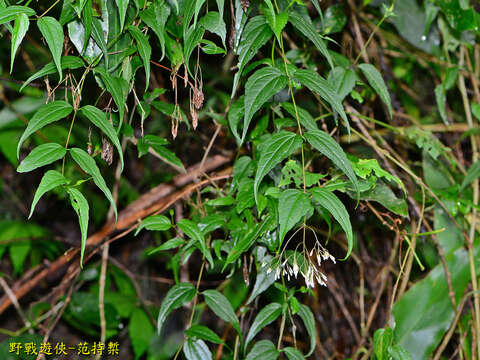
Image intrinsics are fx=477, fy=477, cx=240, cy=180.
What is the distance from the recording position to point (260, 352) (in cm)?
87

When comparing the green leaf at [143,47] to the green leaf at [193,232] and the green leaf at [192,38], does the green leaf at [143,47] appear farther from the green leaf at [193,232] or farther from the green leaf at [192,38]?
the green leaf at [193,232]

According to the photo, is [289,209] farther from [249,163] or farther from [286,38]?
[286,38]

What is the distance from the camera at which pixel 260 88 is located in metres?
0.69

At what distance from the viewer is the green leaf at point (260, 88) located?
0.67 meters

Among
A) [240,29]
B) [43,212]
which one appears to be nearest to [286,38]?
[240,29]

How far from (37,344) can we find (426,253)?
977mm

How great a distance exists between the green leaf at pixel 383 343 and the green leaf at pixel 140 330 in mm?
750

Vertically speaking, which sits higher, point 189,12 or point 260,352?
point 189,12

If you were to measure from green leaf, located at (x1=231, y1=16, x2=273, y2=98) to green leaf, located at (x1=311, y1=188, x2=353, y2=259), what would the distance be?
7.8 inches

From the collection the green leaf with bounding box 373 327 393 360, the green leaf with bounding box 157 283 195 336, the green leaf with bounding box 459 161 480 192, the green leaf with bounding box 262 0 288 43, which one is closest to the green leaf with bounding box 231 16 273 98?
the green leaf with bounding box 262 0 288 43

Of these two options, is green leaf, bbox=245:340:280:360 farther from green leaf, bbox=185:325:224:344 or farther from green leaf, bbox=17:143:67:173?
green leaf, bbox=17:143:67:173

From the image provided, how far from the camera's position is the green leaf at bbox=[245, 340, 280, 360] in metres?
0.86

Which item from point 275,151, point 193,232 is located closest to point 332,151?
point 275,151

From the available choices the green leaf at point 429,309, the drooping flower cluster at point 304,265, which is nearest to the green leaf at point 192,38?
the drooping flower cluster at point 304,265
